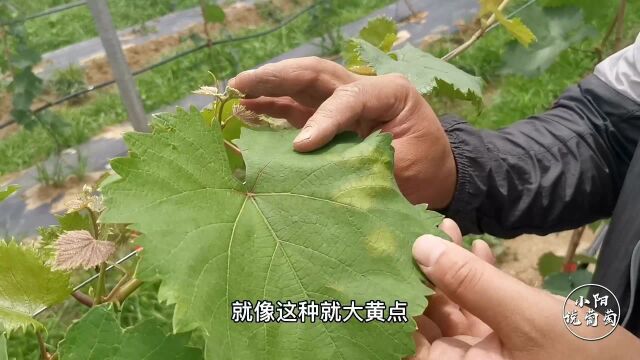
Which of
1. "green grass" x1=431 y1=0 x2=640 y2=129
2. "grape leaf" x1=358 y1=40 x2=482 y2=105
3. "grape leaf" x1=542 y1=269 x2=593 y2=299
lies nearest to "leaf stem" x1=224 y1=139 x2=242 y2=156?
"grape leaf" x1=358 y1=40 x2=482 y2=105

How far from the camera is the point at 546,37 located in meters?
1.91

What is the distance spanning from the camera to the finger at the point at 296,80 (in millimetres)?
866

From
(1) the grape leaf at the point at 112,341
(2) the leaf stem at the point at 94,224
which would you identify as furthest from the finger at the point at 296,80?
(1) the grape leaf at the point at 112,341

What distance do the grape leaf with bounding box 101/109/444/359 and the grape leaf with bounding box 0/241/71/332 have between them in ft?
0.36

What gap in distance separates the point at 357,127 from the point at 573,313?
16.1 inches

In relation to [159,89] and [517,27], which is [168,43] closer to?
[159,89]

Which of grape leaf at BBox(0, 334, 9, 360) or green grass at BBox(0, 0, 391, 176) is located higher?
grape leaf at BBox(0, 334, 9, 360)

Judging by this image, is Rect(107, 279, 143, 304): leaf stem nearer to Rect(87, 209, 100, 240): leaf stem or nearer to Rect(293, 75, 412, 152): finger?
Rect(87, 209, 100, 240): leaf stem

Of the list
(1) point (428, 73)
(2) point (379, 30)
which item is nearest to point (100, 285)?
(1) point (428, 73)

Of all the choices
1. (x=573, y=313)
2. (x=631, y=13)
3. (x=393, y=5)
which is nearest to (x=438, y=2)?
(x=393, y=5)

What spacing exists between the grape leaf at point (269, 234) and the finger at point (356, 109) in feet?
0.13

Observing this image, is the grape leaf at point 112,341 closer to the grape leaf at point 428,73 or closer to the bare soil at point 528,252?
the grape leaf at point 428,73

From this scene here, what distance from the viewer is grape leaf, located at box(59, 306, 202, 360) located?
1.83 ft

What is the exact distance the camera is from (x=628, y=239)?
3.29 ft
